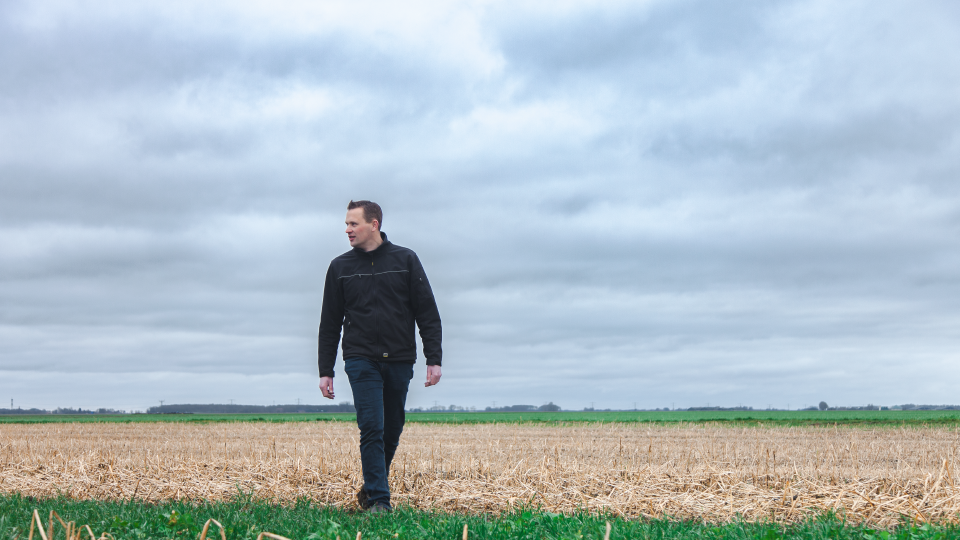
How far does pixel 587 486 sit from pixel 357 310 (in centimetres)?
322

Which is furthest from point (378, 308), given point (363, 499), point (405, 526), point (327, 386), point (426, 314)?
point (405, 526)

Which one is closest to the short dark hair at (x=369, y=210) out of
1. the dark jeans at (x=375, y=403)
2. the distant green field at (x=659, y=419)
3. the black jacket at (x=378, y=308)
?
the black jacket at (x=378, y=308)

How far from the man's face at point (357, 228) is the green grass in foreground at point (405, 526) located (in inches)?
98.9

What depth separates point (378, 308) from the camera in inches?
281

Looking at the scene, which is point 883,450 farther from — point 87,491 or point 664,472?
point 87,491

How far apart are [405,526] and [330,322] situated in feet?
8.55

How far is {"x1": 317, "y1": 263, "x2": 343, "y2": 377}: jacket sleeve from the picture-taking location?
734cm

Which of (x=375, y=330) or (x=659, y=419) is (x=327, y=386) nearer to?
(x=375, y=330)

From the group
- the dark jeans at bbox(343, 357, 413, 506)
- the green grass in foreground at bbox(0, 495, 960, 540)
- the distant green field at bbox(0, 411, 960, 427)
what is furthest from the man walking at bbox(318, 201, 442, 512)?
the distant green field at bbox(0, 411, 960, 427)

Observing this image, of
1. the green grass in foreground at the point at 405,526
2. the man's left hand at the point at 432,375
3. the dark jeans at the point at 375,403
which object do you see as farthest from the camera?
the man's left hand at the point at 432,375

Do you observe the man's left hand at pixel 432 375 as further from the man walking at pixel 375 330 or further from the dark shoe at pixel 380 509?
the dark shoe at pixel 380 509

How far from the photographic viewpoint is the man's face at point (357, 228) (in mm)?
7238

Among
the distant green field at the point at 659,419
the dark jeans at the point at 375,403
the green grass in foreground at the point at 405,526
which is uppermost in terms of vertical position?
the dark jeans at the point at 375,403

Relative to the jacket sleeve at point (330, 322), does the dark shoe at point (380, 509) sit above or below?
below
